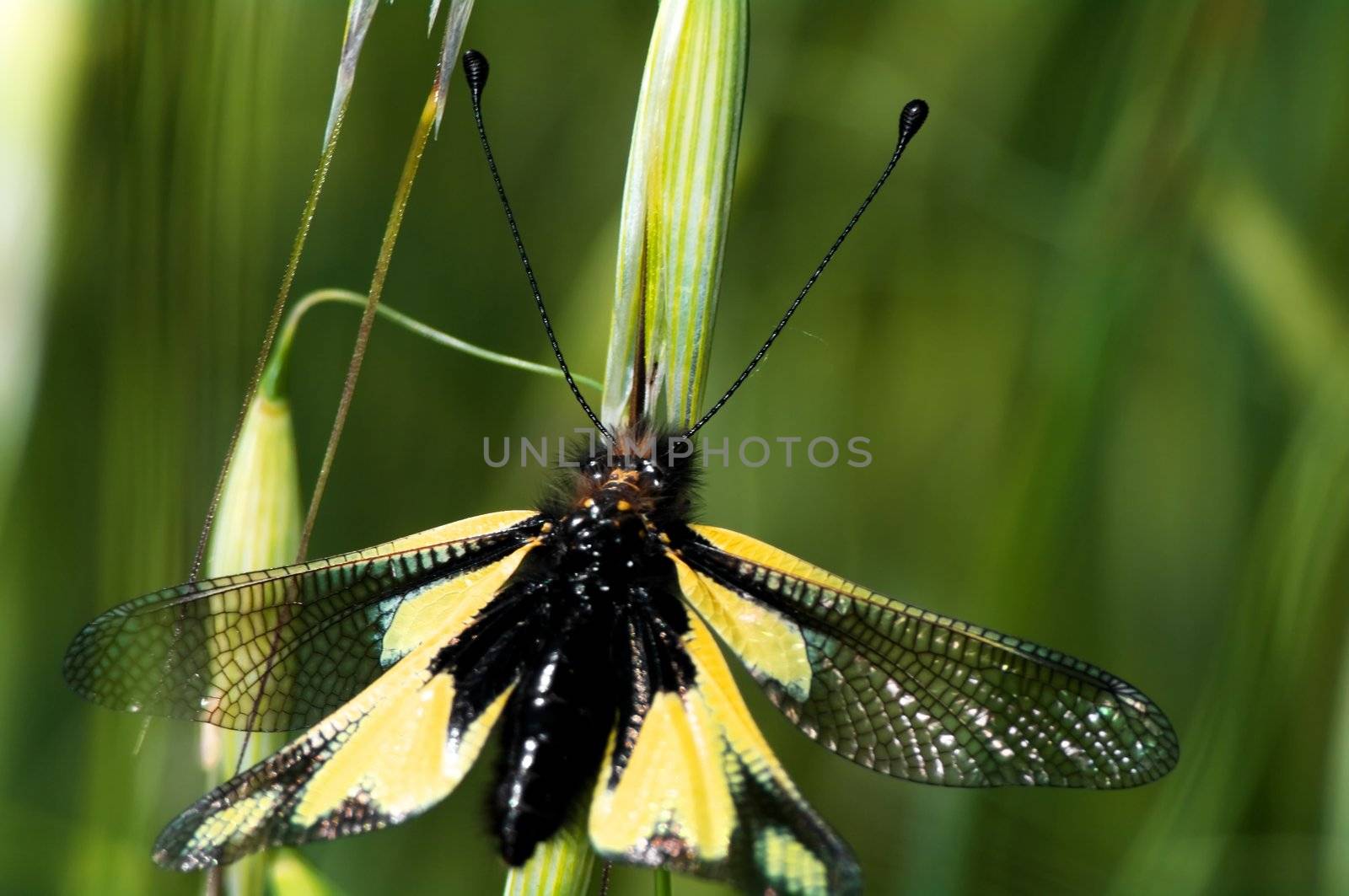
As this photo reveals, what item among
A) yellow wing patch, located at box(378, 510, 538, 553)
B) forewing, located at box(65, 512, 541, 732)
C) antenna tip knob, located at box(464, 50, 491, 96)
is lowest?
forewing, located at box(65, 512, 541, 732)

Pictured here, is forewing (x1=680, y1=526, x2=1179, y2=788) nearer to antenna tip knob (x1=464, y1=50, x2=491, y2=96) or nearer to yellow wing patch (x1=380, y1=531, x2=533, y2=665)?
yellow wing patch (x1=380, y1=531, x2=533, y2=665)

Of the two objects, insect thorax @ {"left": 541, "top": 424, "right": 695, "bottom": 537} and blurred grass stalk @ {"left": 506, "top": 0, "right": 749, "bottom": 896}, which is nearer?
blurred grass stalk @ {"left": 506, "top": 0, "right": 749, "bottom": 896}

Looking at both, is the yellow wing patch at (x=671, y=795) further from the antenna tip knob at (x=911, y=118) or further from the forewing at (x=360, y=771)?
the antenna tip knob at (x=911, y=118)

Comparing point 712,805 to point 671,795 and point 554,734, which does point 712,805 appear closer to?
point 671,795

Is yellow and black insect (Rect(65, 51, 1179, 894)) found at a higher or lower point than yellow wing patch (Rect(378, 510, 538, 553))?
lower

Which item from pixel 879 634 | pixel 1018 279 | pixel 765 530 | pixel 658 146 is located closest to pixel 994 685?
pixel 879 634

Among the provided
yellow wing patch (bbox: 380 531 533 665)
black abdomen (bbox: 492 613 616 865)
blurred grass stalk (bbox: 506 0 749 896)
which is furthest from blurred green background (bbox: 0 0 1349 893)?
blurred grass stalk (bbox: 506 0 749 896)

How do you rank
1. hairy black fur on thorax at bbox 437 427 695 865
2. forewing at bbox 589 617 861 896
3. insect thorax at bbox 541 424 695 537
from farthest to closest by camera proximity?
1. insect thorax at bbox 541 424 695 537
2. hairy black fur on thorax at bbox 437 427 695 865
3. forewing at bbox 589 617 861 896

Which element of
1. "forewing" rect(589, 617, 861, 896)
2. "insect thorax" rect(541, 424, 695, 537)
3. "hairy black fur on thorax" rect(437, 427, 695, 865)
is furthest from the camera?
"insect thorax" rect(541, 424, 695, 537)
